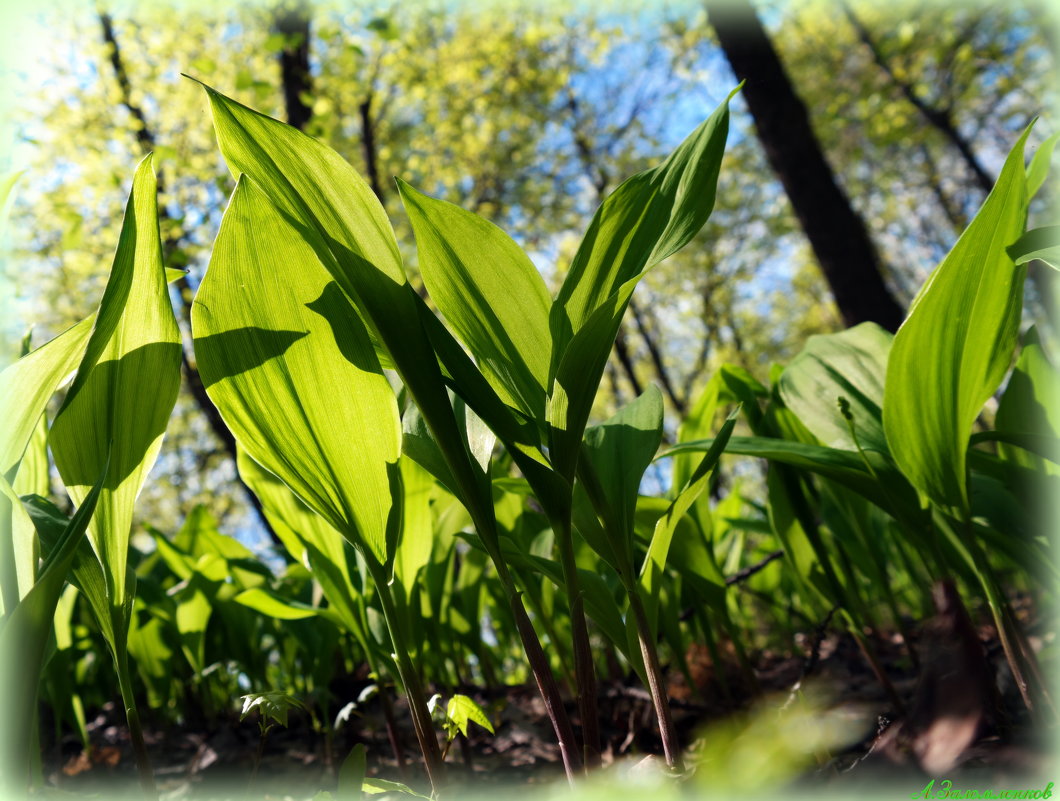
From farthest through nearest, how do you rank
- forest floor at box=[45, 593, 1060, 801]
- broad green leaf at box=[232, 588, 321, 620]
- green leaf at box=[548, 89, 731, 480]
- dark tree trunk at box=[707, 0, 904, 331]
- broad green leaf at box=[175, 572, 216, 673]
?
dark tree trunk at box=[707, 0, 904, 331], broad green leaf at box=[175, 572, 216, 673], broad green leaf at box=[232, 588, 321, 620], green leaf at box=[548, 89, 731, 480], forest floor at box=[45, 593, 1060, 801]

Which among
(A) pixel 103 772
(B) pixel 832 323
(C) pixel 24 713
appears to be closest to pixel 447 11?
(A) pixel 103 772

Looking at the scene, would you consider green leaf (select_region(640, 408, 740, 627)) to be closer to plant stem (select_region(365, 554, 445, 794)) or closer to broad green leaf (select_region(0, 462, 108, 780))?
plant stem (select_region(365, 554, 445, 794))

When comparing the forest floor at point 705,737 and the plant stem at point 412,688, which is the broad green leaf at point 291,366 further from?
the forest floor at point 705,737

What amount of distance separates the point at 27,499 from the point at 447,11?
7.98 metres

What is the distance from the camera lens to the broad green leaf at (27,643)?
1.87ft

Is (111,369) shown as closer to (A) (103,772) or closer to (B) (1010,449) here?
(B) (1010,449)

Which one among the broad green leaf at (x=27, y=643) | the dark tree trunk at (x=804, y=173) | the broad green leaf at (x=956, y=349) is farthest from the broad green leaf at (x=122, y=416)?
the dark tree trunk at (x=804, y=173)

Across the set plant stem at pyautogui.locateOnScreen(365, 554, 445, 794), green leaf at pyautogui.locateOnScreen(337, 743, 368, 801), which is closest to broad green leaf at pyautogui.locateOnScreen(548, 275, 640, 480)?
plant stem at pyautogui.locateOnScreen(365, 554, 445, 794)

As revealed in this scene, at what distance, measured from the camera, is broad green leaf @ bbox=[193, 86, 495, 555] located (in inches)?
25.8

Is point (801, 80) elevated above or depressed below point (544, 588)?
above

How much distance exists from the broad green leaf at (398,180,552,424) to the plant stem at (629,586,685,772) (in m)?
0.22

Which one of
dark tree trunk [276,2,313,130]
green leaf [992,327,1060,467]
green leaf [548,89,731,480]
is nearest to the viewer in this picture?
green leaf [548,89,731,480]

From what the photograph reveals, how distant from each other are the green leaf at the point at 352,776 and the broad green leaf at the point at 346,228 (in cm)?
26

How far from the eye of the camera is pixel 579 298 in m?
0.75
